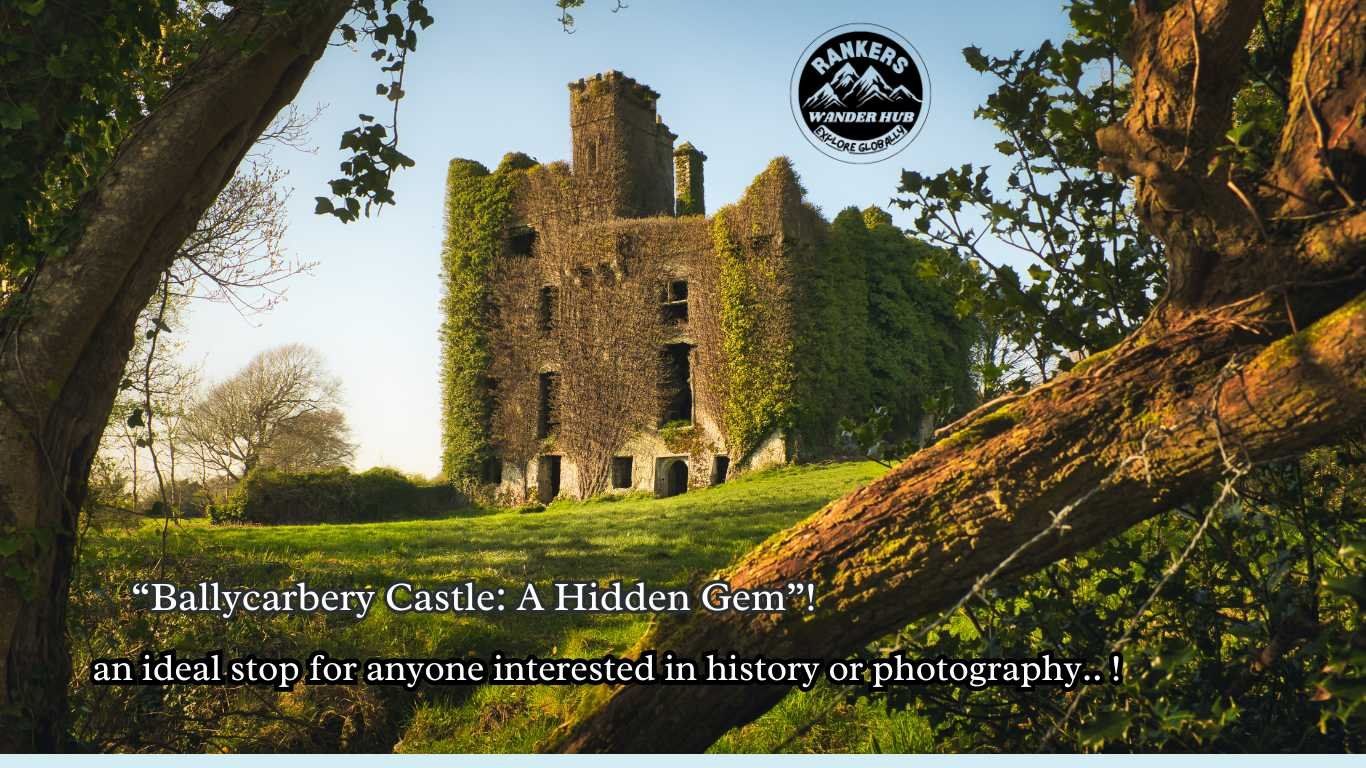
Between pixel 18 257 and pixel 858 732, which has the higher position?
pixel 18 257

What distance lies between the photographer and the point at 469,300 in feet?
112

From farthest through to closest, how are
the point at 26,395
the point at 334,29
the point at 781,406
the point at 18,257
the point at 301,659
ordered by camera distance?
the point at 781,406 → the point at 301,659 → the point at 18,257 → the point at 334,29 → the point at 26,395

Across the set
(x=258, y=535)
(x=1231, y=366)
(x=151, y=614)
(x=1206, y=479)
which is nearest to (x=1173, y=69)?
(x=1231, y=366)

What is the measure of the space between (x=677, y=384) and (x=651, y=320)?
2.17 meters

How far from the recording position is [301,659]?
6953mm

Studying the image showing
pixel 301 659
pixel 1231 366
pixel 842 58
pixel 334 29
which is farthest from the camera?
pixel 842 58

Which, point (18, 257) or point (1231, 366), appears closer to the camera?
point (1231, 366)

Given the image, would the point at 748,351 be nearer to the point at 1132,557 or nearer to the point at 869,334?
the point at 869,334

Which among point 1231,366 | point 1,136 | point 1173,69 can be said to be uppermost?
point 1,136

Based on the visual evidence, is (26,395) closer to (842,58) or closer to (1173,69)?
(1173,69)

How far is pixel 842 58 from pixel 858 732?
53.0ft

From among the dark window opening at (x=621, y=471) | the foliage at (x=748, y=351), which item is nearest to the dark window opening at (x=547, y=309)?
the dark window opening at (x=621, y=471)

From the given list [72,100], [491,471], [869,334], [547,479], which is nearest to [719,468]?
[869,334]

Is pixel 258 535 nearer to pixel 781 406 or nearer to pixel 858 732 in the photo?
pixel 781 406
